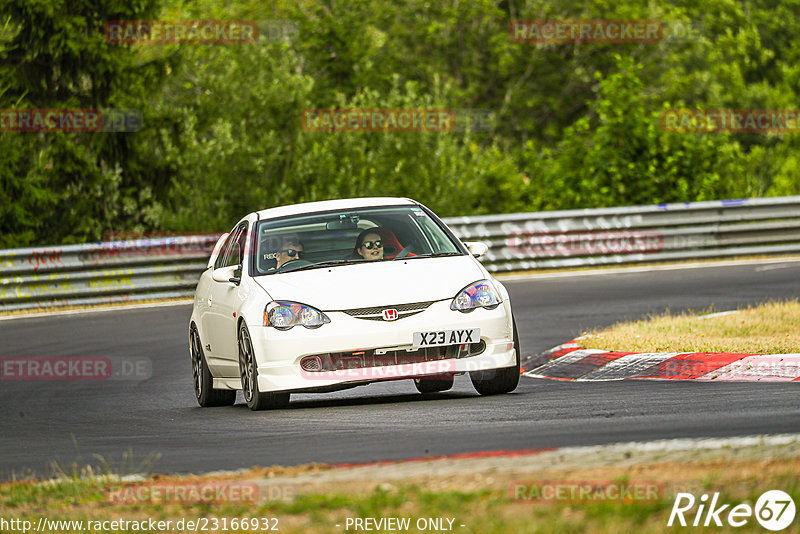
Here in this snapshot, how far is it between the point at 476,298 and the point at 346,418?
4.33 feet

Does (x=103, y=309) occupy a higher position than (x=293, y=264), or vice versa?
(x=293, y=264)

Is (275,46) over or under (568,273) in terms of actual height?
over

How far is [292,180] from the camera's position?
2672 cm

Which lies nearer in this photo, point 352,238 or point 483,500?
point 483,500

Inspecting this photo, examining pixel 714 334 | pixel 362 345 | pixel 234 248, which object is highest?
pixel 234 248

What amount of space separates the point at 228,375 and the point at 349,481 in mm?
5056

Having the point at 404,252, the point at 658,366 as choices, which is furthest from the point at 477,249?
the point at 658,366

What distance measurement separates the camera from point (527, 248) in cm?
2212

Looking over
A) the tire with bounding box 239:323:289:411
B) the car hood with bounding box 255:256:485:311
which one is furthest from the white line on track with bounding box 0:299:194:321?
the car hood with bounding box 255:256:485:311

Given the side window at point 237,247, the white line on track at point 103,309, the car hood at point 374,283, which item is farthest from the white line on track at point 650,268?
the car hood at point 374,283

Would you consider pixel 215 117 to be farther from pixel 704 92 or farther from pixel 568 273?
pixel 704 92

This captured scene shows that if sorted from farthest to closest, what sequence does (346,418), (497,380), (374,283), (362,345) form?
(497,380), (374,283), (362,345), (346,418)

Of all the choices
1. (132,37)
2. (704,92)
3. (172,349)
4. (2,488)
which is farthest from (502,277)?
(704,92)

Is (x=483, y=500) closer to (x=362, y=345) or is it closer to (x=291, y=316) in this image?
(x=362, y=345)
